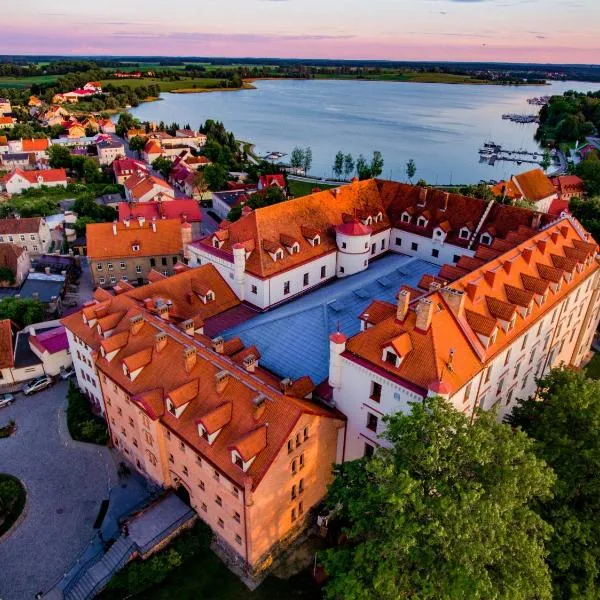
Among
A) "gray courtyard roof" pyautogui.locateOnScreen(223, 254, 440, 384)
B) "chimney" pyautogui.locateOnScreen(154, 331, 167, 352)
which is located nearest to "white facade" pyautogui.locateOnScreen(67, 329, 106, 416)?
"chimney" pyautogui.locateOnScreen(154, 331, 167, 352)

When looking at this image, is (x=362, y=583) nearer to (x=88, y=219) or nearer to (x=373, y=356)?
(x=373, y=356)

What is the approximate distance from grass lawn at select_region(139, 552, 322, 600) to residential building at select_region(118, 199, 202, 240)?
6255cm

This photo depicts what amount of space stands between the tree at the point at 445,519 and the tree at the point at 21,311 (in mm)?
49302

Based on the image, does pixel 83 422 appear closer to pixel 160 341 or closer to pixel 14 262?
pixel 160 341

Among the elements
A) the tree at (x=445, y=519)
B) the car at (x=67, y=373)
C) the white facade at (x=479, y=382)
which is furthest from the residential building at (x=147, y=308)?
the tree at (x=445, y=519)

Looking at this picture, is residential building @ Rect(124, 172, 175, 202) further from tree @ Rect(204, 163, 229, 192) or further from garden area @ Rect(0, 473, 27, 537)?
garden area @ Rect(0, 473, 27, 537)

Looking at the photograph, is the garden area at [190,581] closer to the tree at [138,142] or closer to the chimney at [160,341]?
the chimney at [160,341]

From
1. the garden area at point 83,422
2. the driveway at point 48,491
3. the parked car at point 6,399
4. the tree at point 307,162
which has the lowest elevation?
the driveway at point 48,491

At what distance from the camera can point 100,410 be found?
47.1 metres

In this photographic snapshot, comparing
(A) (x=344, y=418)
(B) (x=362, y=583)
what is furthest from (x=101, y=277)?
(B) (x=362, y=583)

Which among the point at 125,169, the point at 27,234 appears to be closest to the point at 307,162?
the point at 125,169

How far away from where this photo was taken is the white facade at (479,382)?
3319 cm

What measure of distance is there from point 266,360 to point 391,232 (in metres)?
30.6

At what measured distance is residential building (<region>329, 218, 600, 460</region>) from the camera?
1278 inches
